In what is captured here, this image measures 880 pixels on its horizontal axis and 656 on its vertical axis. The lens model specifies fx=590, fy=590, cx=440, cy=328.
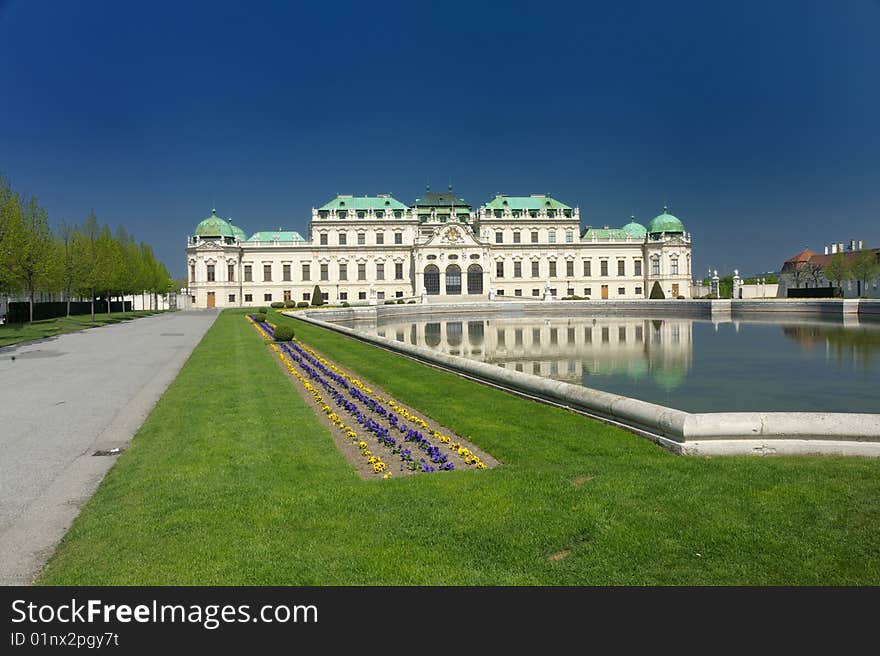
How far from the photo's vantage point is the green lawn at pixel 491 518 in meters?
4.85

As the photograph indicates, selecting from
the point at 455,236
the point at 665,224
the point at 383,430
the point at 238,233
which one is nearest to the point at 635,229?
the point at 665,224

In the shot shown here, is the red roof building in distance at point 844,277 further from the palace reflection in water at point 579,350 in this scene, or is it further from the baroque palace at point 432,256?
the palace reflection in water at point 579,350

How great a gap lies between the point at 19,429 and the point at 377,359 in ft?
34.7

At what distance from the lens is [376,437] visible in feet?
32.2

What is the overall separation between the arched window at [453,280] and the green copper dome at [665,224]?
117ft

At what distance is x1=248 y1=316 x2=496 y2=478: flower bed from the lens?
26.7 feet

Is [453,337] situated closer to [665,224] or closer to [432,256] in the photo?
[432,256]

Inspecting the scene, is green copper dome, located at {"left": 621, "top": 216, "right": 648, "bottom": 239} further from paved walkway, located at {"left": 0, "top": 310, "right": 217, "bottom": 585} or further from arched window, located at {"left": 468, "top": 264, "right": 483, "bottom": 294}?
paved walkway, located at {"left": 0, "top": 310, "right": 217, "bottom": 585}

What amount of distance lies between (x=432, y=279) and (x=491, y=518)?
88868 millimetres

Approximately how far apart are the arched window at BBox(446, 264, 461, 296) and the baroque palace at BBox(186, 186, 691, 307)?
0.53ft

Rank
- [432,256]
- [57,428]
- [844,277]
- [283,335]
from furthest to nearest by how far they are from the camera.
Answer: [432,256] < [844,277] < [283,335] < [57,428]

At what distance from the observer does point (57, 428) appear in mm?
11312

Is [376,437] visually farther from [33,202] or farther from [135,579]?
[33,202]
